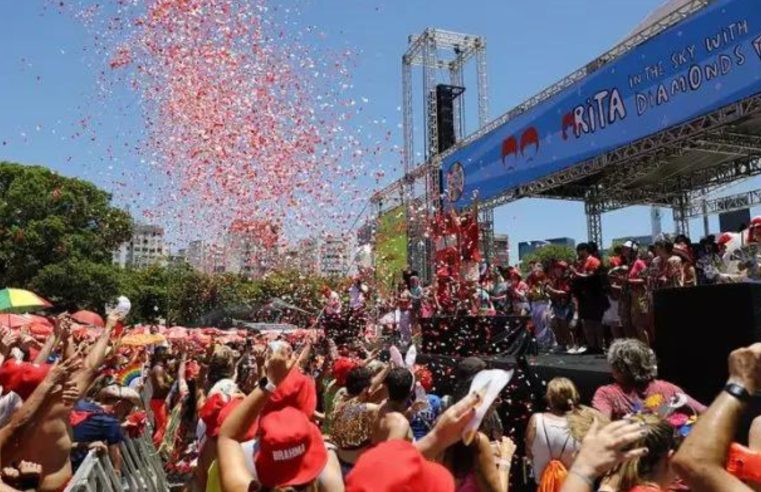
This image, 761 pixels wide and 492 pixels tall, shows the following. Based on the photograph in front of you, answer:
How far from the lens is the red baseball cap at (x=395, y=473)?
1.50m

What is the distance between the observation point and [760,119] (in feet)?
40.0

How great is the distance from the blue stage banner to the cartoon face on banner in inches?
57.8

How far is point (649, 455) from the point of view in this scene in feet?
6.47

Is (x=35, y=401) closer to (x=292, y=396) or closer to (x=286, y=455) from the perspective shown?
(x=292, y=396)

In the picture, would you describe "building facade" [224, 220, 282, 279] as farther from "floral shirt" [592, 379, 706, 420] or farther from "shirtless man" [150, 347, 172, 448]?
"floral shirt" [592, 379, 706, 420]

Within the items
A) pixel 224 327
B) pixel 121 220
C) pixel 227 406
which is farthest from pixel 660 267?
pixel 121 220

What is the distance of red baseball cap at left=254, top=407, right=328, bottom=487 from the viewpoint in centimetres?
200

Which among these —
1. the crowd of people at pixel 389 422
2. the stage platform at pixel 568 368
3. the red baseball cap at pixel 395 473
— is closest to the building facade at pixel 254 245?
the crowd of people at pixel 389 422

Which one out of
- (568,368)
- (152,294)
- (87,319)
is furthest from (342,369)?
(152,294)

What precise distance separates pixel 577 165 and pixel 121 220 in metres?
29.1

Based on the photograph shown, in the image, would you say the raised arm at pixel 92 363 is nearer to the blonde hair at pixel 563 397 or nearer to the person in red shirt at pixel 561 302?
the blonde hair at pixel 563 397

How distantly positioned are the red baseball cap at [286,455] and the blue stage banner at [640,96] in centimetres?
931

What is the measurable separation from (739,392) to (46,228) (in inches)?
1362

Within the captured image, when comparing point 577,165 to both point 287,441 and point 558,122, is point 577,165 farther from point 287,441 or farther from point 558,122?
point 287,441
